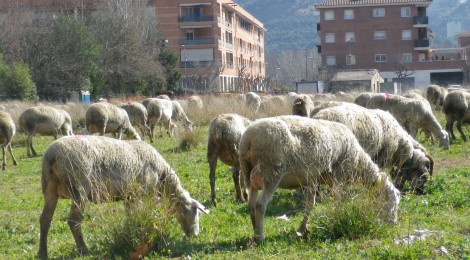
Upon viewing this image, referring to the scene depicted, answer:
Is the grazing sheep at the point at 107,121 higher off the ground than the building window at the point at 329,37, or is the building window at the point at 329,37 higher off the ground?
the building window at the point at 329,37

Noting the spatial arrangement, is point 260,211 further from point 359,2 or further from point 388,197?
point 359,2

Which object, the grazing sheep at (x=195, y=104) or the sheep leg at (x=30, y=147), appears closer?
the sheep leg at (x=30, y=147)

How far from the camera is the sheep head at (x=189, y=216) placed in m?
8.91

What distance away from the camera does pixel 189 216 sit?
29.4 feet

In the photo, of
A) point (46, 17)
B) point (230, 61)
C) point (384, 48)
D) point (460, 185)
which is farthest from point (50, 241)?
point (230, 61)

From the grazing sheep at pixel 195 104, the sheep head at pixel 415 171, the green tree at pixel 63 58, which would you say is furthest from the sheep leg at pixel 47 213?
the green tree at pixel 63 58

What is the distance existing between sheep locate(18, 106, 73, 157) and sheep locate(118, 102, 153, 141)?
2.48 meters

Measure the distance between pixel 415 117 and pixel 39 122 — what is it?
1175cm

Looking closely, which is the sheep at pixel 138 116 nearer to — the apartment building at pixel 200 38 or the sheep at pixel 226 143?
the sheep at pixel 226 143

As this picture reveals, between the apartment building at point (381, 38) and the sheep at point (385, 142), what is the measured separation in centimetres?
6764

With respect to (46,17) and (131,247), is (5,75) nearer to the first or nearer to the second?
(46,17)

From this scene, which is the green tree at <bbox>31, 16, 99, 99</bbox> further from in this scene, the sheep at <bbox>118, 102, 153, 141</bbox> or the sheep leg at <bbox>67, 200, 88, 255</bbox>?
the sheep leg at <bbox>67, 200, 88, 255</bbox>

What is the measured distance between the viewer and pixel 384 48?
260 feet

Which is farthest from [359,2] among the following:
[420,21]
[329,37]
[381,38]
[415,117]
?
[415,117]
